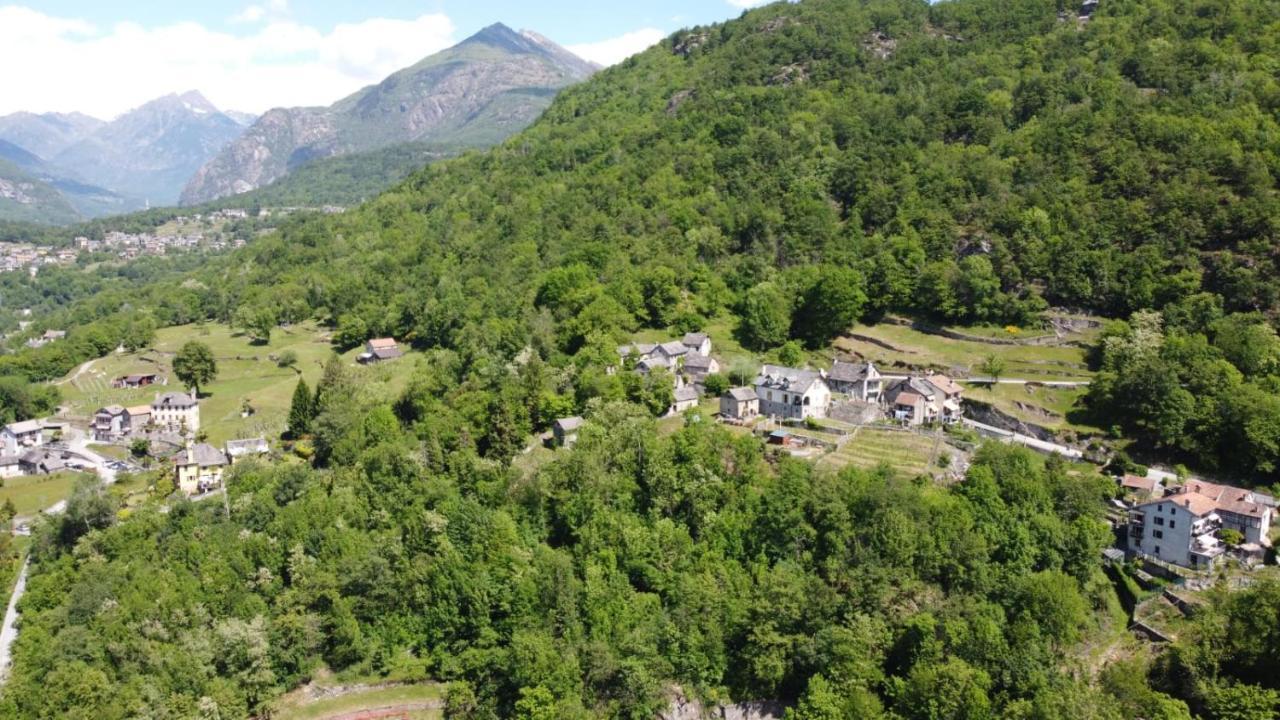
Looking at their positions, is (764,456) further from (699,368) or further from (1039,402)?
(1039,402)

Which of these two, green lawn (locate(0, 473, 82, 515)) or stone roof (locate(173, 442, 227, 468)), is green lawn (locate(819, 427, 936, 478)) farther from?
→ green lawn (locate(0, 473, 82, 515))

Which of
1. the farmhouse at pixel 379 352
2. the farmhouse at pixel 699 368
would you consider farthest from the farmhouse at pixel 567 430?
the farmhouse at pixel 379 352

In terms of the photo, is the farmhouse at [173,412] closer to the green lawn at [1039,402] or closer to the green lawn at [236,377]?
the green lawn at [236,377]

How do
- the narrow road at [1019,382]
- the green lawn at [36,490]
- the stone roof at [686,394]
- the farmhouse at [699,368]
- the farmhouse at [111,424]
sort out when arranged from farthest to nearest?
the farmhouse at [111,424]
the green lawn at [36,490]
the farmhouse at [699,368]
the stone roof at [686,394]
the narrow road at [1019,382]

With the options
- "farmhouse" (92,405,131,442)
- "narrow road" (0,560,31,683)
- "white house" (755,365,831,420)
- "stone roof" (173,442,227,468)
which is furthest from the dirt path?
"white house" (755,365,831,420)

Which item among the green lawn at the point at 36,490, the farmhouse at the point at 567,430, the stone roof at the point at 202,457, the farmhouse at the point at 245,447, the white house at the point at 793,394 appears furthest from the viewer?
the farmhouse at the point at 245,447

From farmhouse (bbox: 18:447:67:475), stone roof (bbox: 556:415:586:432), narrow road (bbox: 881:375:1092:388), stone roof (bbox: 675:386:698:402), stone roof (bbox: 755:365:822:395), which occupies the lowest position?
farmhouse (bbox: 18:447:67:475)
